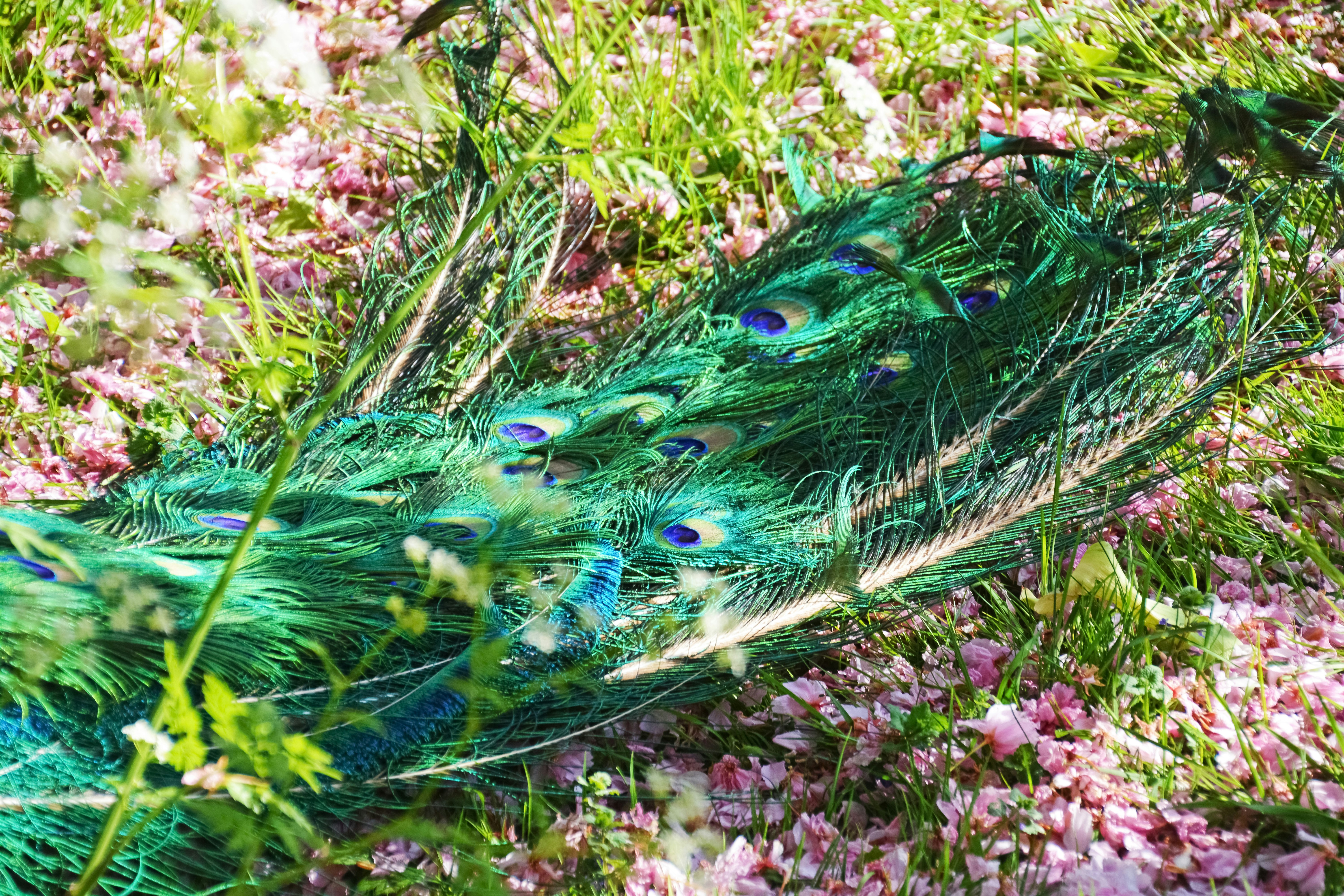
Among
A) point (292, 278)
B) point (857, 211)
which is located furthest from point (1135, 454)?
point (292, 278)

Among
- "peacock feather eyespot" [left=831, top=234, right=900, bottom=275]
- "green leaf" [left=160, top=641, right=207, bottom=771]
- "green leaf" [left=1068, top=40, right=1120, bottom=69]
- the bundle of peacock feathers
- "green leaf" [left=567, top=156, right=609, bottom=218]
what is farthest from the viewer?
"green leaf" [left=1068, top=40, right=1120, bottom=69]

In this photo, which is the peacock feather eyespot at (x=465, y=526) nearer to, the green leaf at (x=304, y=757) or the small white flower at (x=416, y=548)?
the small white flower at (x=416, y=548)

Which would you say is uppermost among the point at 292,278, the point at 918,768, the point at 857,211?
the point at 857,211

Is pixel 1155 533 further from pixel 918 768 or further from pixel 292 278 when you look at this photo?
pixel 292 278

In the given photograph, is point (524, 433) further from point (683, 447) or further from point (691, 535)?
point (691, 535)

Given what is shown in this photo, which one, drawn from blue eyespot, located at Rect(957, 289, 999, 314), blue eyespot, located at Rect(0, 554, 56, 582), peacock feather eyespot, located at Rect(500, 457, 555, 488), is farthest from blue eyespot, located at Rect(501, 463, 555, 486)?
blue eyespot, located at Rect(957, 289, 999, 314)

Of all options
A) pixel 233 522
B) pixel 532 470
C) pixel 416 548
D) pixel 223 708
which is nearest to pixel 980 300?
pixel 532 470

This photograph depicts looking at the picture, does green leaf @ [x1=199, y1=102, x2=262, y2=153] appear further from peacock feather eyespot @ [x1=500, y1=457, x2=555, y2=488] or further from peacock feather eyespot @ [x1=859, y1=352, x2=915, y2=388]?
peacock feather eyespot @ [x1=859, y1=352, x2=915, y2=388]
